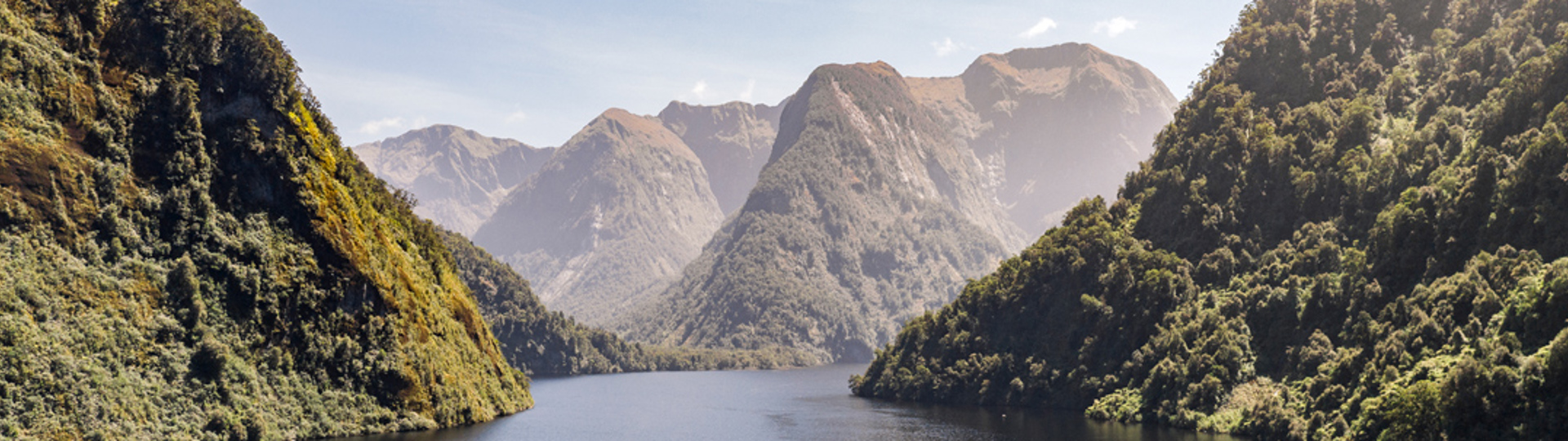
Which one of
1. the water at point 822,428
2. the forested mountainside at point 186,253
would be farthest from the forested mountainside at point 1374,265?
the forested mountainside at point 186,253

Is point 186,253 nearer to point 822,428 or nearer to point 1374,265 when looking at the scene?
point 822,428

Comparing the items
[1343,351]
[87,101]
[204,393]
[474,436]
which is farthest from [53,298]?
[1343,351]

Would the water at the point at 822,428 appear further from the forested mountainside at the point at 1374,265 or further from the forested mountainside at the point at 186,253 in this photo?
the forested mountainside at the point at 1374,265

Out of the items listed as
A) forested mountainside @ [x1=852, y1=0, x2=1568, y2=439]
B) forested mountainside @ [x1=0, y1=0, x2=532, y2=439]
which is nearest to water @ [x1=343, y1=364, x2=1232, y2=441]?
forested mountainside @ [x1=0, y1=0, x2=532, y2=439]

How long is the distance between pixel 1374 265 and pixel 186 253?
13955cm

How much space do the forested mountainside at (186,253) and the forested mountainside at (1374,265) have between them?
10280cm

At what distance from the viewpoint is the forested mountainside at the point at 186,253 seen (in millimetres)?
105688

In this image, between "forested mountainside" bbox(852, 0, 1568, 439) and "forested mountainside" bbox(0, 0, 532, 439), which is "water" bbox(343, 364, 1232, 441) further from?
"forested mountainside" bbox(852, 0, 1568, 439)

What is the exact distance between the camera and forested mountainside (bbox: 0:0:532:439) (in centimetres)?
10569

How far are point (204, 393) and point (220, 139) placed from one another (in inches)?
1371

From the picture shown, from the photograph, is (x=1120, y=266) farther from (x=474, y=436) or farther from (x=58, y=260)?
(x=58, y=260)

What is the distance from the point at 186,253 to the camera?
123 metres

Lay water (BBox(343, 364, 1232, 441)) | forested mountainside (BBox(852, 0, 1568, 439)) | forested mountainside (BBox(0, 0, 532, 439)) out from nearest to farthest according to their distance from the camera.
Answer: forested mountainside (BBox(0, 0, 532, 439)) → forested mountainside (BBox(852, 0, 1568, 439)) → water (BBox(343, 364, 1232, 441))

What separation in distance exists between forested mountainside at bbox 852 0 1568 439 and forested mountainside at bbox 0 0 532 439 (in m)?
103
